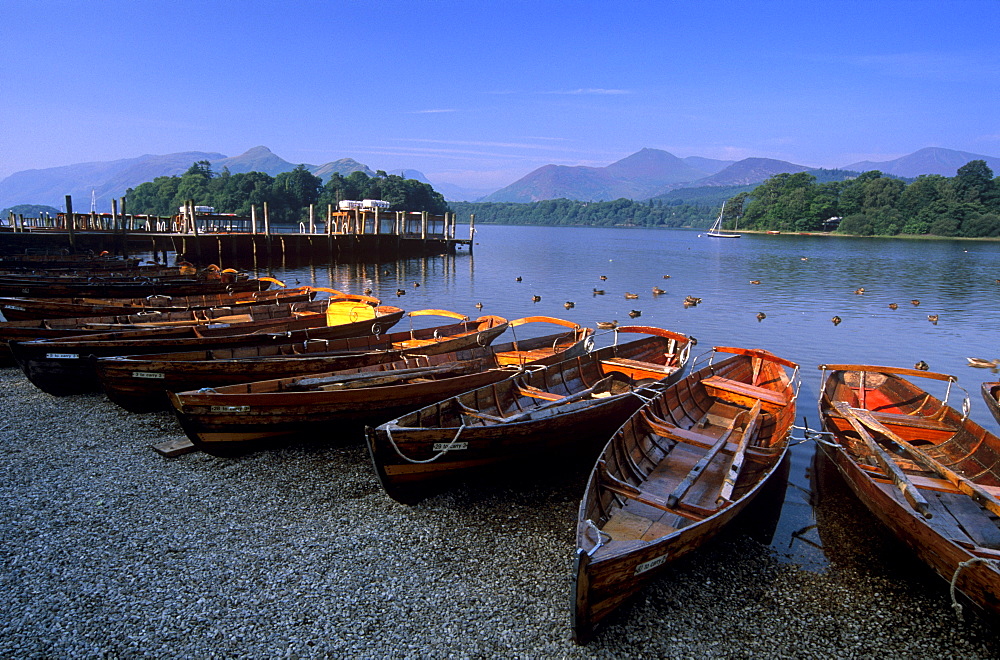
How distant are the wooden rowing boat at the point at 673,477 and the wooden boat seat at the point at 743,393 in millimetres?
20

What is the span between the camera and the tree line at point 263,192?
115938 mm

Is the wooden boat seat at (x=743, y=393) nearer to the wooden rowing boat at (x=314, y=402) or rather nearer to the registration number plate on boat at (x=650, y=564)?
the wooden rowing boat at (x=314, y=402)

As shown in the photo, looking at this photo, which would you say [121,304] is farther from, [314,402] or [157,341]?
[314,402]

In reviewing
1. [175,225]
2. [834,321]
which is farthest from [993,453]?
[175,225]

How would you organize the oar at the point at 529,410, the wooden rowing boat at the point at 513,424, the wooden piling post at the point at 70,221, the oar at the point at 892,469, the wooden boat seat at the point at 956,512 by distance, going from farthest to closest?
the wooden piling post at the point at 70,221 → the oar at the point at 529,410 → the wooden rowing boat at the point at 513,424 → the wooden boat seat at the point at 956,512 → the oar at the point at 892,469

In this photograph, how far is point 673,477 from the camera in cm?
807

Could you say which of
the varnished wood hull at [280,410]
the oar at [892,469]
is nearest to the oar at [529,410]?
the varnished wood hull at [280,410]

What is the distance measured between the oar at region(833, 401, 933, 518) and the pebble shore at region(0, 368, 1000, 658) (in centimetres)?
96

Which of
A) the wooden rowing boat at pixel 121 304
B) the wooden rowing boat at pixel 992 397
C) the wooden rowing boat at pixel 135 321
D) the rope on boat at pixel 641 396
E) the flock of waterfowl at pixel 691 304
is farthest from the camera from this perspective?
the flock of waterfowl at pixel 691 304

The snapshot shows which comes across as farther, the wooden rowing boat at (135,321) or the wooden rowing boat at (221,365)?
the wooden rowing boat at (135,321)

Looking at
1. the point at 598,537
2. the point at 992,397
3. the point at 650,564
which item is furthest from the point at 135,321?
the point at 992,397

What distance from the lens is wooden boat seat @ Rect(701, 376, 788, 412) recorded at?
10.5 metres

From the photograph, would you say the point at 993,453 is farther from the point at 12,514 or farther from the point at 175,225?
the point at 175,225

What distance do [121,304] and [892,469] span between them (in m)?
21.6
